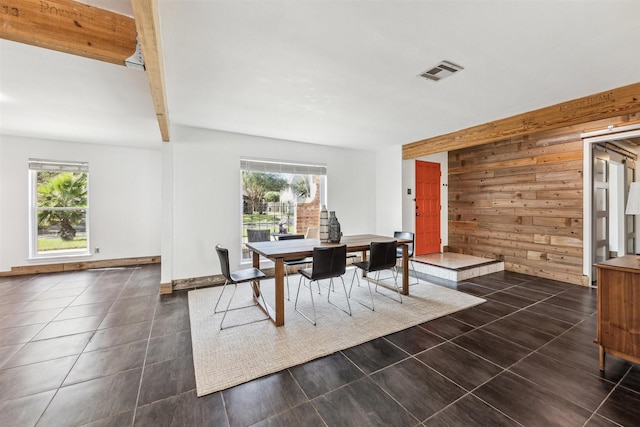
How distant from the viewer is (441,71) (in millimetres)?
2471

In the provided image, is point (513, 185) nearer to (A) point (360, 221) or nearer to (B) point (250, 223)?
(A) point (360, 221)

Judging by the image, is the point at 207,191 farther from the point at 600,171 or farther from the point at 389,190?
the point at 600,171

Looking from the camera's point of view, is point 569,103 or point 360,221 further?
point 360,221

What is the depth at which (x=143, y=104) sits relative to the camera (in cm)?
333

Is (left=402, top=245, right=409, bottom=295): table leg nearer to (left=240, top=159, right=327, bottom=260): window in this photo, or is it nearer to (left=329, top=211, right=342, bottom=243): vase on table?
(left=329, top=211, right=342, bottom=243): vase on table

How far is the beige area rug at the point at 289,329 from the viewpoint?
2.06m

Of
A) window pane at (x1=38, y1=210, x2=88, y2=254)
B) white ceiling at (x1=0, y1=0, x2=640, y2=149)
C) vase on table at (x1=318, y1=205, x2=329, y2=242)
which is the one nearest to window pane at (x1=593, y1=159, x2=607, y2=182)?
white ceiling at (x1=0, y1=0, x2=640, y2=149)

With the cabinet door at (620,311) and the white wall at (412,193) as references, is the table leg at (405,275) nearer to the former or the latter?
the white wall at (412,193)

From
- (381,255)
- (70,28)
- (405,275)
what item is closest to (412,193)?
(405,275)

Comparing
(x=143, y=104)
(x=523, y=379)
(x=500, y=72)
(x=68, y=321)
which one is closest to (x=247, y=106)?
(x=143, y=104)

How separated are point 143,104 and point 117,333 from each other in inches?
105

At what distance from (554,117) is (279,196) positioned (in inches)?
164

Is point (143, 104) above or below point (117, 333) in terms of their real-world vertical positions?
above

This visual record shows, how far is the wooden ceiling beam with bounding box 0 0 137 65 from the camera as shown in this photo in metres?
1.59
